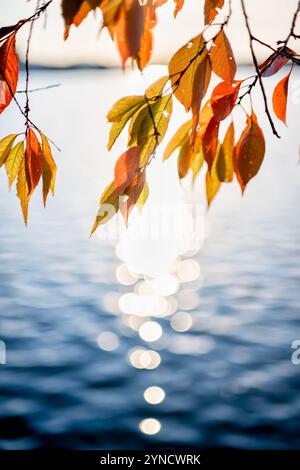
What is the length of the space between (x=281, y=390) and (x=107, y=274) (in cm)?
497

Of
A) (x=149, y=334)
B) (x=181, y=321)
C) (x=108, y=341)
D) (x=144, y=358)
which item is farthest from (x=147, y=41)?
(x=181, y=321)

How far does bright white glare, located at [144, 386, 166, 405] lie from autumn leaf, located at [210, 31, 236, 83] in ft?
19.0

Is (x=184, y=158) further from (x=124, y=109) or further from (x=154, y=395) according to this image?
(x=154, y=395)

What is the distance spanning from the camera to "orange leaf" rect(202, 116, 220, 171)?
58 cm

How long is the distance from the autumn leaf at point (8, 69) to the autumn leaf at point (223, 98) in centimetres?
20

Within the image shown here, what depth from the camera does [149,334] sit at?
795cm

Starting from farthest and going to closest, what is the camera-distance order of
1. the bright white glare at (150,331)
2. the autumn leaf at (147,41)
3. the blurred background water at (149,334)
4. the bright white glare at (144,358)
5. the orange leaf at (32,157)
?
the bright white glare at (150,331), the bright white glare at (144,358), the blurred background water at (149,334), the orange leaf at (32,157), the autumn leaf at (147,41)

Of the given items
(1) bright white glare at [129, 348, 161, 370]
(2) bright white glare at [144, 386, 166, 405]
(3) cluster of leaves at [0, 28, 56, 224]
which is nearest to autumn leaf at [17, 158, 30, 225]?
(3) cluster of leaves at [0, 28, 56, 224]

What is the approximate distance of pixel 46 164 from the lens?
2.05 ft

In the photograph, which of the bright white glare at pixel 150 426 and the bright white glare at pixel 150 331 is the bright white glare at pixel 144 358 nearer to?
the bright white glare at pixel 150 331

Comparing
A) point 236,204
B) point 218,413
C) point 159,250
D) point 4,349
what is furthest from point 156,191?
point 218,413
